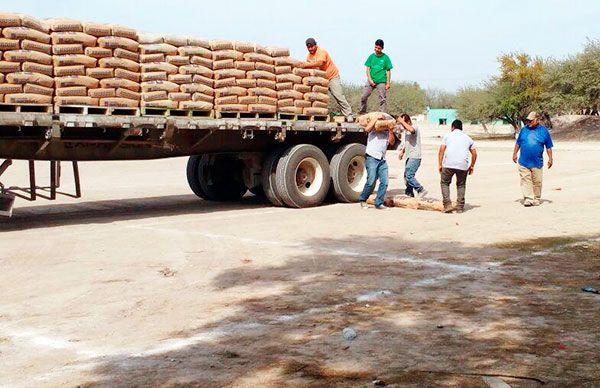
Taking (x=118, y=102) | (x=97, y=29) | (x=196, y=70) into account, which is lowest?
(x=118, y=102)

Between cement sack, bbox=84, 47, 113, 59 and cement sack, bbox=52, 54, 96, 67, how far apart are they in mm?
56

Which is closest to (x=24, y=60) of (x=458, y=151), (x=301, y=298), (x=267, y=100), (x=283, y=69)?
(x=267, y=100)

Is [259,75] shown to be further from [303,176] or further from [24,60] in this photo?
[24,60]

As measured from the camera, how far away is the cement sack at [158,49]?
1266cm

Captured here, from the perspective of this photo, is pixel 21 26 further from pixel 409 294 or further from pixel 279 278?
pixel 409 294

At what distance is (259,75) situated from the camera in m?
14.3

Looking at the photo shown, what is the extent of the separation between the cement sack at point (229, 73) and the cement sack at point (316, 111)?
182cm

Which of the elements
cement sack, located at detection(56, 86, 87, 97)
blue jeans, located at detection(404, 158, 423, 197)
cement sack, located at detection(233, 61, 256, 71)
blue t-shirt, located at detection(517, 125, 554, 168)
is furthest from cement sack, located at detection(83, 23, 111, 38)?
blue t-shirt, located at detection(517, 125, 554, 168)

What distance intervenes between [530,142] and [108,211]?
26.0ft

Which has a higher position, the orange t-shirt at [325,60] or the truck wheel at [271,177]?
the orange t-shirt at [325,60]

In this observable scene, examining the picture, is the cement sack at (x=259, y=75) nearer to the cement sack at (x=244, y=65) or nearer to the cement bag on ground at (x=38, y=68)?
the cement sack at (x=244, y=65)

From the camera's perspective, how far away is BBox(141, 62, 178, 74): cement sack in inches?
498

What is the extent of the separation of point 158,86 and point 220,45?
58.4 inches

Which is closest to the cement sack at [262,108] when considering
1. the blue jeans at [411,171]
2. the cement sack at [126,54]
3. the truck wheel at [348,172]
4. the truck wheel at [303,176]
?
the truck wheel at [303,176]
